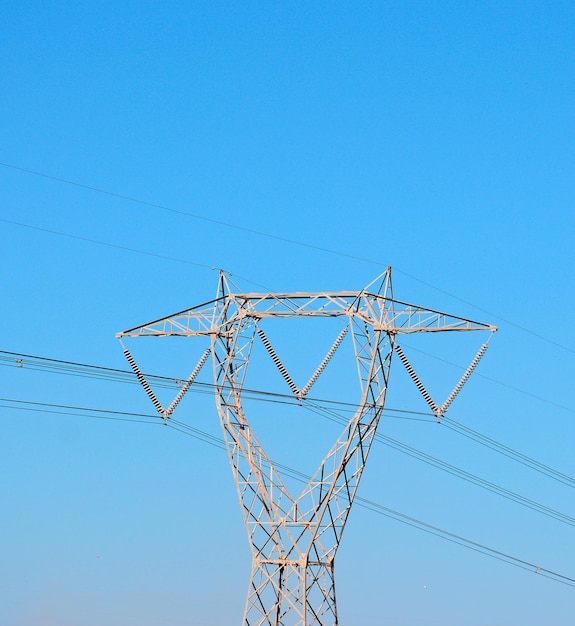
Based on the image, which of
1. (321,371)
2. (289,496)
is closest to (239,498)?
(289,496)

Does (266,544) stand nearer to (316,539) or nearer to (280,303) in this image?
(316,539)

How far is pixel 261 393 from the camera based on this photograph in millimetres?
75562

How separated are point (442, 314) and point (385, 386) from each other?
439cm

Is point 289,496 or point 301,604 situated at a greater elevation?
point 289,496

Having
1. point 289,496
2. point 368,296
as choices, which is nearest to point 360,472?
point 289,496

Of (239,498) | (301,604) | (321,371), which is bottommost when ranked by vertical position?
(301,604)

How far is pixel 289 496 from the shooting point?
77250 mm

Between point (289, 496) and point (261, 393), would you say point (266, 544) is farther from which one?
point (261, 393)

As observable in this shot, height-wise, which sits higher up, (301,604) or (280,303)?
(280,303)

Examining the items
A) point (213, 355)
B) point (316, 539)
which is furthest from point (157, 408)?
point (316, 539)

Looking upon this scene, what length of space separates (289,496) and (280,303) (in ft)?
30.6

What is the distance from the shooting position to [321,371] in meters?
77.9

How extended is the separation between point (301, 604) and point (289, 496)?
17.1 feet

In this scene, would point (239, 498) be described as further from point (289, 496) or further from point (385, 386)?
point (385, 386)
